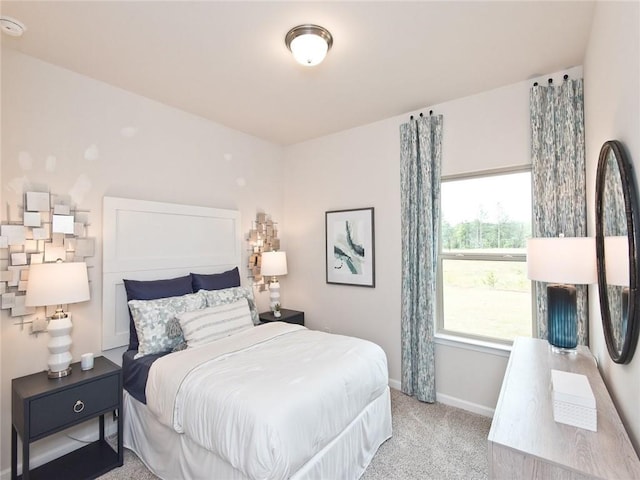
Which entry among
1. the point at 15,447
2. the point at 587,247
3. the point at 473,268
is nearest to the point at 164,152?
the point at 15,447

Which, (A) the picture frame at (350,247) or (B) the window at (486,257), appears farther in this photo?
(A) the picture frame at (350,247)

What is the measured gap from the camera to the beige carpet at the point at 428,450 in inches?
83.1

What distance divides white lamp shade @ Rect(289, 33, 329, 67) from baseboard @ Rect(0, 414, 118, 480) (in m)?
3.10

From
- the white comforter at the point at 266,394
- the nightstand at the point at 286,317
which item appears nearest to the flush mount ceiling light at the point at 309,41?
the white comforter at the point at 266,394

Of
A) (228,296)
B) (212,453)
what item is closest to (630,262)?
(212,453)

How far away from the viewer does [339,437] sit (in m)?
1.93

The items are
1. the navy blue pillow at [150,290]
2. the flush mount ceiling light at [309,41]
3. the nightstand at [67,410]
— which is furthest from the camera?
the navy blue pillow at [150,290]

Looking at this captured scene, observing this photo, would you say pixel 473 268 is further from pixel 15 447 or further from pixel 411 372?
pixel 15 447

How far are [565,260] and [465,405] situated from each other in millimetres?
1694

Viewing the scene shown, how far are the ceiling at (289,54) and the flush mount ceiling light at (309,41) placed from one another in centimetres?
A: 4

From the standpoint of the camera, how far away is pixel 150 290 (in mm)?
2684

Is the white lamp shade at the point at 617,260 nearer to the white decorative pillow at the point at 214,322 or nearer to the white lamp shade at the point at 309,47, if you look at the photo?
the white lamp shade at the point at 309,47

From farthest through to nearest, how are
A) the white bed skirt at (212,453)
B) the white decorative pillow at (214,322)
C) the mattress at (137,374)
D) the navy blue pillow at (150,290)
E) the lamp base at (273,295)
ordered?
1. the lamp base at (273,295)
2. the navy blue pillow at (150,290)
3. the white decorative pillow at (214,322)
4. the mattress at (137,374)
5. the white bed skirt at (212,453)

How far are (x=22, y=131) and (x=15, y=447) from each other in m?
2.09
